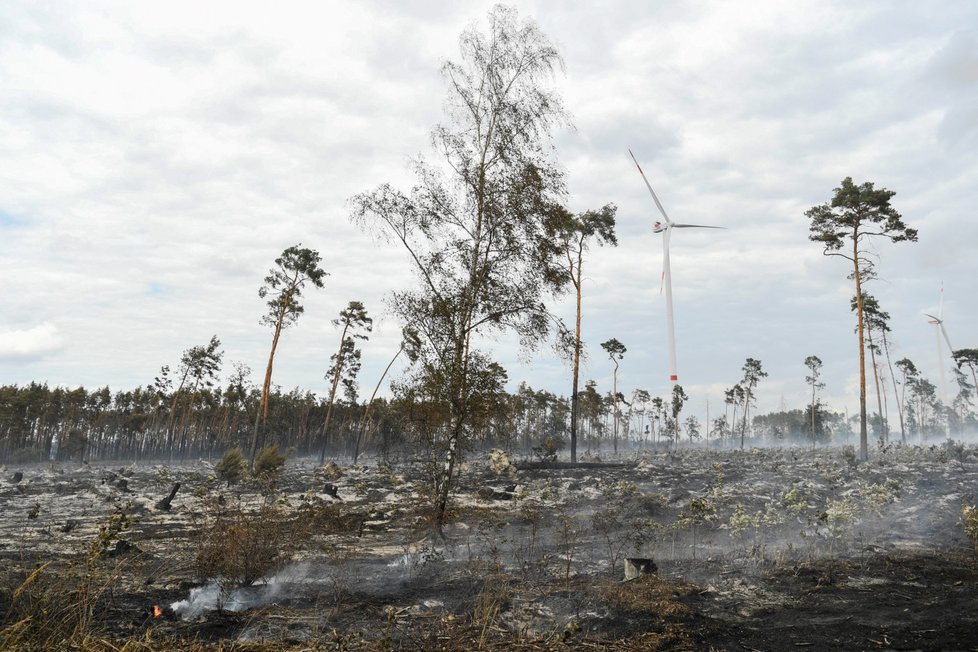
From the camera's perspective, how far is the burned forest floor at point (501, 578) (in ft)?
18.9

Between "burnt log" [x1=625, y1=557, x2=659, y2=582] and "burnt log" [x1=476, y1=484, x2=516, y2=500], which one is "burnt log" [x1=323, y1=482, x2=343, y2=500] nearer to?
"burnt log" [x1=476, y1=484, x2=516, y2=500]

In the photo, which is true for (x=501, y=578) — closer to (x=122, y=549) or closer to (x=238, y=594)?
(x=238, y=594)

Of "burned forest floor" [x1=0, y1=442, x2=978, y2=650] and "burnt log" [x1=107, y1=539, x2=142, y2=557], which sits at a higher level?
"burned forest floor" [x1=0, y1=442, x2=978, y2=650]

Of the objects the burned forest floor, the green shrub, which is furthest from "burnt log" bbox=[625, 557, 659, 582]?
the green shrub

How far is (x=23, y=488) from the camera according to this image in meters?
22.3

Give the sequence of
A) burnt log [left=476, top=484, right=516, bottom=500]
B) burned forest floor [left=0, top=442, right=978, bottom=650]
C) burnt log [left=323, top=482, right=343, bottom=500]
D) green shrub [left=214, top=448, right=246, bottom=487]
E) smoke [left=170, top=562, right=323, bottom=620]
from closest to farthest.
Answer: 1. burned forest floor [left=0, top=442, right=978, bottom=650]
2. smoke [left=170, top=562, right=323, bottom=620]
3. burnt log [left=323, top=482, right=343, bottom=500]
4. burnt log [left=476, top=484, right=516, bottom=500]
5. green shrub [left=214, top=448, right=246, bottom=487]

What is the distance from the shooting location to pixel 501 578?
28.9ft

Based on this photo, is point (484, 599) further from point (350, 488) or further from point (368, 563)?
point (350, 488)

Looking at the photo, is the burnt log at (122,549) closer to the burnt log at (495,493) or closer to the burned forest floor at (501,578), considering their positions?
the burned forest floor at (501,578)

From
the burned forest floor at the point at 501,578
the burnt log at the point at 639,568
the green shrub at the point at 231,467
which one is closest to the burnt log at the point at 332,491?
the burned forest floor at the point at 501,578

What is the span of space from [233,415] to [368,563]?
7034cm

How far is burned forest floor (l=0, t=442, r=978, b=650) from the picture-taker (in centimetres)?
576

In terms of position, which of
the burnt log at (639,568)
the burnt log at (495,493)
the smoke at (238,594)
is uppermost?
the burnt log at (639,568)

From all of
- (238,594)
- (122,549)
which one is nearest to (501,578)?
(238,594)
